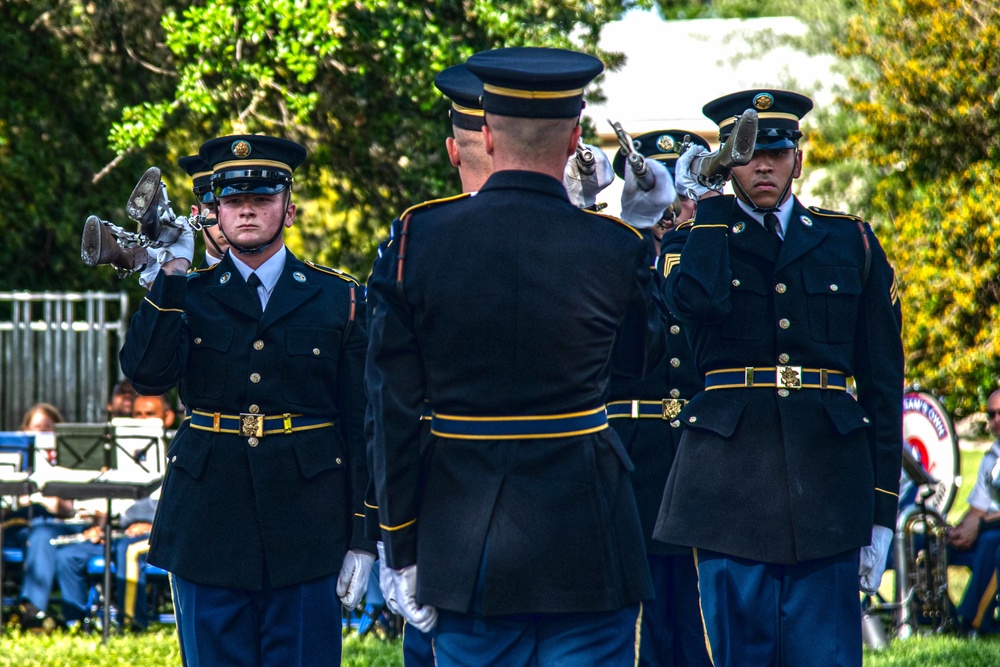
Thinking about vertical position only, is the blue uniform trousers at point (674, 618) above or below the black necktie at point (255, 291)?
below

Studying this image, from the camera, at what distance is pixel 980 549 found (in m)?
8.86

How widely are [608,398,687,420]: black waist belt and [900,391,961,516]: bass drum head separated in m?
4.15

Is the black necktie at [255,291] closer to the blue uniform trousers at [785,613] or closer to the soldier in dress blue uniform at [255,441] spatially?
the soldier in dress blue uniform at [255,441]

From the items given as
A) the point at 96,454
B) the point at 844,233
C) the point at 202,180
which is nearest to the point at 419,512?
the point at 844,233

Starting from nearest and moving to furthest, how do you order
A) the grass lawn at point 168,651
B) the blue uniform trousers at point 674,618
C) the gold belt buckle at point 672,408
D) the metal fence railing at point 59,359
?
the blue uniform trousers at point 674,618 → the gold belt buckle at point 672,408 → the grass lawn at point 168,651 → the metal fence railing at point 59,359

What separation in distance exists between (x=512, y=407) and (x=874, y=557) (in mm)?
1604

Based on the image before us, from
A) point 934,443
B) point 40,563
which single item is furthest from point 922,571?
point 40,563

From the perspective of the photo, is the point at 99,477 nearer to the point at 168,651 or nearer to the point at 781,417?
the point at 168,651

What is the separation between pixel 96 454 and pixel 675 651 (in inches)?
198

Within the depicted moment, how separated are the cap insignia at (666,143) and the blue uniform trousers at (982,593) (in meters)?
4.32

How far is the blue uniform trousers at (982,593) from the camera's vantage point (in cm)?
873

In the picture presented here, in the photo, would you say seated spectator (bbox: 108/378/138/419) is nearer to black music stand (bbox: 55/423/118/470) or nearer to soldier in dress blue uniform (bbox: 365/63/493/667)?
black music stand (bbox: 55/423/118/470)

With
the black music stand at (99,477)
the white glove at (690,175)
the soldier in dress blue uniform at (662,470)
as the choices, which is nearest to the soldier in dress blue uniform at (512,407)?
the white glove at (690,175)

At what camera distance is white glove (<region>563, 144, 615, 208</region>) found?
4109mm
